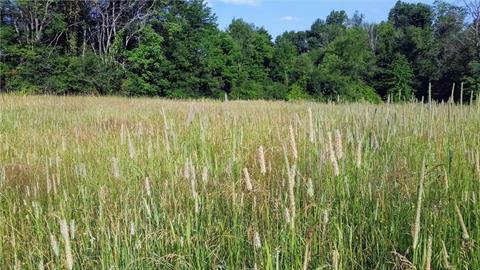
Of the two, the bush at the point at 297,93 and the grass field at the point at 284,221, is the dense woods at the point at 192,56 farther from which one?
the grass field at the point at 284,221

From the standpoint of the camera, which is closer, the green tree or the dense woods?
the dense woods

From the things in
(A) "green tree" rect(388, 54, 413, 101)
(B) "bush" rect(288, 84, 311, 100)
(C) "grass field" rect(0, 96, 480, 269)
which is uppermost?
(A) "green tree" rect(388, 54, 413, 101)

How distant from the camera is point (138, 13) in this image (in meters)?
32.4

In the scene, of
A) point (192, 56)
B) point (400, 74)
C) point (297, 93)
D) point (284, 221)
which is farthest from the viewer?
point (400, 74)

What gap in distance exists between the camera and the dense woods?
28.2 metres

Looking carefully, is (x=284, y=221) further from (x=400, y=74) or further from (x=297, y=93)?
(x=400, y=74)

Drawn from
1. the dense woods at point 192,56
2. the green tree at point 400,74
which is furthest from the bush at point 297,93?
the green tree at point 400,74

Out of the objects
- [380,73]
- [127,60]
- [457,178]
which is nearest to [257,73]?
[380,73]

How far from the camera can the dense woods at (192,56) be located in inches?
1112

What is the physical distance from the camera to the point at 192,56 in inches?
1391

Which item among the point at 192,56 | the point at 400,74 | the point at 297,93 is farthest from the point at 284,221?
the point at 400,74

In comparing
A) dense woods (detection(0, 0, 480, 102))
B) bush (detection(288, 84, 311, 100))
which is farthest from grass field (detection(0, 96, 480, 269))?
bush (detection(288, 84, 311, 100))

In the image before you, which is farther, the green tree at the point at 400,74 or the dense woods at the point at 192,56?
the green tree at the point at 400,74

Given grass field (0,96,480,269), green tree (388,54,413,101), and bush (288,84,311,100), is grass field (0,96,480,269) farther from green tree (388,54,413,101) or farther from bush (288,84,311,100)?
green tree (388,54,413,101)
